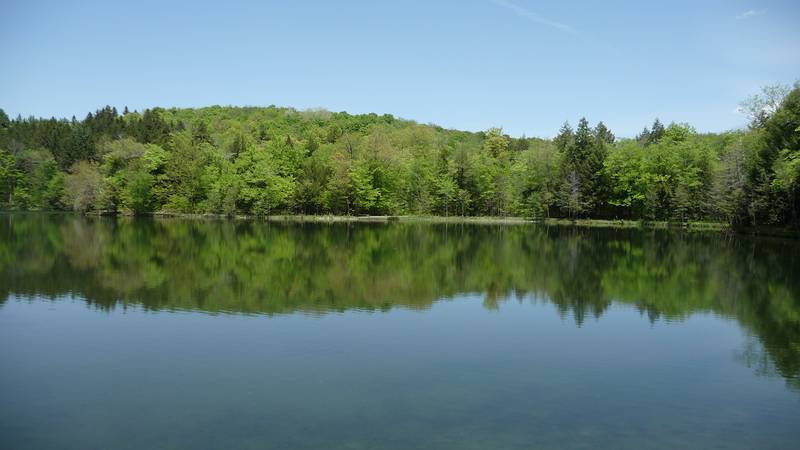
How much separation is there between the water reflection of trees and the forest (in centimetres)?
2726

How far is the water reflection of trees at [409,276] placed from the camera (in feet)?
55.7

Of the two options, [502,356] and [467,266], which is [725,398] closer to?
[502,356]

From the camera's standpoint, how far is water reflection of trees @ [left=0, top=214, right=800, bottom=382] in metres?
17.0

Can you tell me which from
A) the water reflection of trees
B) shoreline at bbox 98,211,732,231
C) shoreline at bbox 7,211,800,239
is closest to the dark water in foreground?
the water reflection of trees

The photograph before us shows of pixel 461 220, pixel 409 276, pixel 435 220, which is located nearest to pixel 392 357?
pixel 409 276

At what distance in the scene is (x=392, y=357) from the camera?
1152 cm

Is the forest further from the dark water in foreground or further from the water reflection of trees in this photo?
the dark water in foreground

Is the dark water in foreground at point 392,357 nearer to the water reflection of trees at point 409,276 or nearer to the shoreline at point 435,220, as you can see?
the water reflection of trees at point 409,276

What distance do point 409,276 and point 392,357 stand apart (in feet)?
37.1

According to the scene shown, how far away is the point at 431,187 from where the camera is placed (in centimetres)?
7562

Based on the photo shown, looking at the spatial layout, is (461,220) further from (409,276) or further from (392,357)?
(392,357)

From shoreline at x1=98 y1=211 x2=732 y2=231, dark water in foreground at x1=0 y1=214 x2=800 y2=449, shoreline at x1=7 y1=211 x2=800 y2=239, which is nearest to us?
dark water in foreground at x1=0 y1=214 x2=800 y2=449

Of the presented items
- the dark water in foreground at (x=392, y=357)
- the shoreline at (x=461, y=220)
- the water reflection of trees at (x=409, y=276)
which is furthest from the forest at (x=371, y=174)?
the dark water in foreground at (x=392, y=357)

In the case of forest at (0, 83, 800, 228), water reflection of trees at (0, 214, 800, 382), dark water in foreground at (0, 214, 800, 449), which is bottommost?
dark water in foreground at (0, 214, 800, 449)
